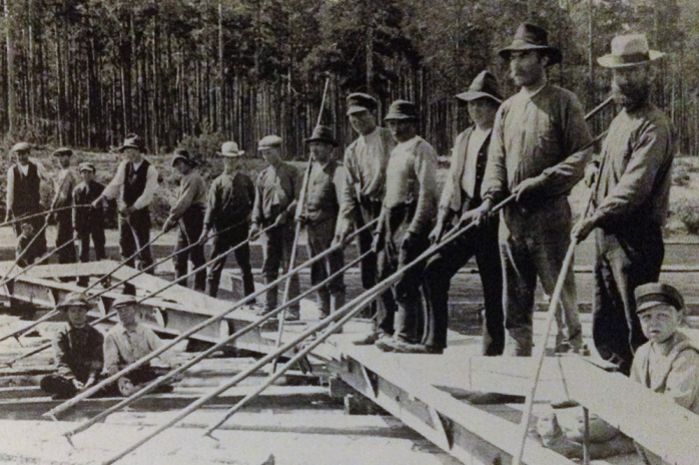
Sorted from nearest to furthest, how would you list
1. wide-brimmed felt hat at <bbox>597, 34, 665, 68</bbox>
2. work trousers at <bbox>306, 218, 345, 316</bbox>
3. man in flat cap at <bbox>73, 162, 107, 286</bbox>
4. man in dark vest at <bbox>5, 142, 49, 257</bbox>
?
wide-brimmed felt hat at <bbox>597, 34, 665, 68</bbox>, man in dark vest at <bbox>5, 142, 49, 257</bbox>, work trousers at <bbox>306, 218, 345, 316</bbox>, man in flat cap at <bbox>73, 162, 107, 286</bbox>

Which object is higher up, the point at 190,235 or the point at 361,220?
the point at 361,220

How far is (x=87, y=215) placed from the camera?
532 cm

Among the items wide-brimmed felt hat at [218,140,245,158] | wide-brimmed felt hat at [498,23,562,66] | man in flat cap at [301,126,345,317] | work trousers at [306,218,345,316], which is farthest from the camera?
wide-brimmed felt hat at [218,140,245,158]

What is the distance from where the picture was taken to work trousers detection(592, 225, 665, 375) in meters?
2.33

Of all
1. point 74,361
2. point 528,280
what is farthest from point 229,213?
point 528,280

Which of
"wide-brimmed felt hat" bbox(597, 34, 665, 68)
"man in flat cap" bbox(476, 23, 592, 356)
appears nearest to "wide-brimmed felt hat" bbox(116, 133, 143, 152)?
"man in flat cap" bbox(476, 23, 592, 356)

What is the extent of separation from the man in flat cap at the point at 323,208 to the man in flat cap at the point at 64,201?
3.73 feet

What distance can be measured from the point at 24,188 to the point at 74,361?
1.03 meters

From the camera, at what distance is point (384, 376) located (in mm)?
2852

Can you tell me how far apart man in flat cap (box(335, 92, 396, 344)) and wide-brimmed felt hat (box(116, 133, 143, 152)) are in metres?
1.16

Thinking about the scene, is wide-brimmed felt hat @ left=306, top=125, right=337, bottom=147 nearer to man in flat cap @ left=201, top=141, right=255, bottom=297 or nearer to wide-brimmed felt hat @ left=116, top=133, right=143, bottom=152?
wide-brimmed felt hat @ left=116, top=133, right=143, bottom=152

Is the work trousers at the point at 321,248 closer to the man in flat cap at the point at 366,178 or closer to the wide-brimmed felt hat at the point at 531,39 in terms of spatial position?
→ the man in flat cap at the point at 366,178

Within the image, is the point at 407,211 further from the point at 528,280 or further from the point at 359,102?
the point at 528,280

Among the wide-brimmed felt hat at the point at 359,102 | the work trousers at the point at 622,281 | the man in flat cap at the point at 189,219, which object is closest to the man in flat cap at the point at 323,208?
the wide-brimmed felt hat at the point at 359,102
